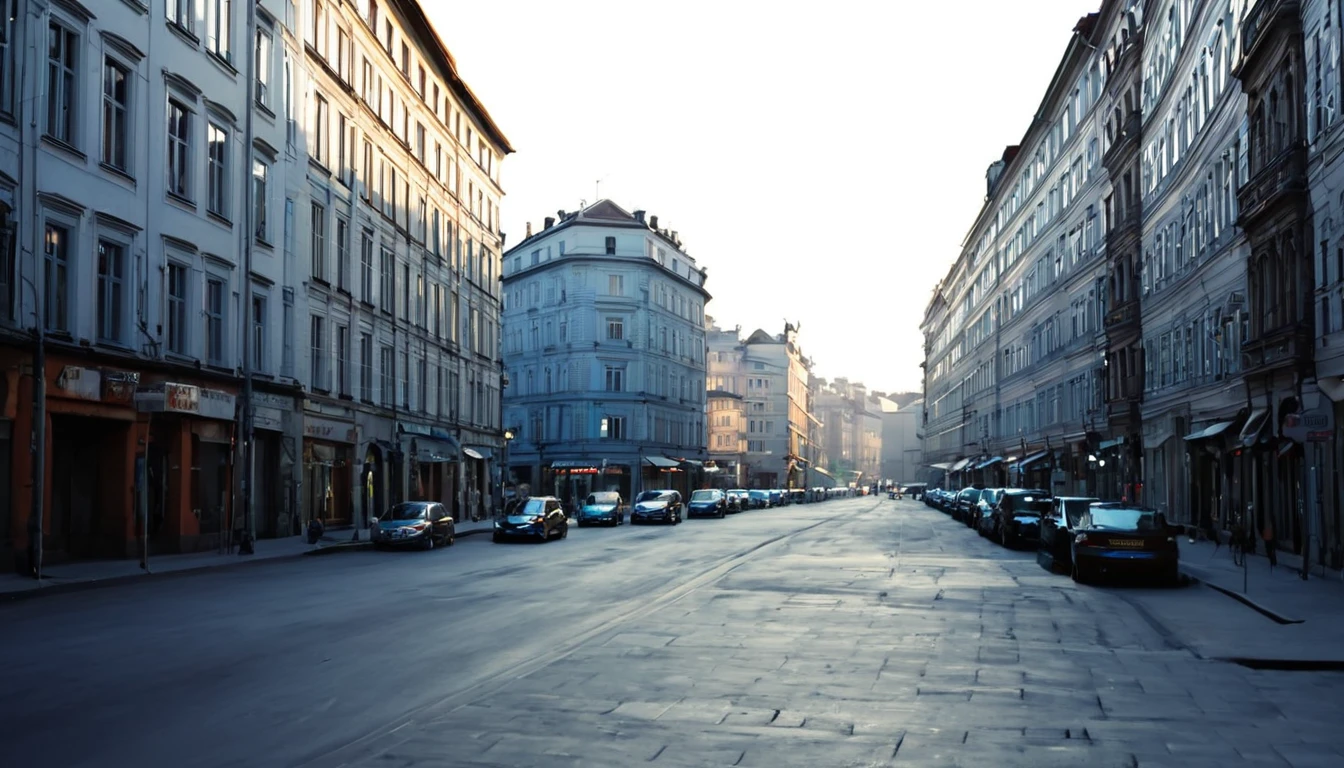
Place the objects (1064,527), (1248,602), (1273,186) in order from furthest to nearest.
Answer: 1. (1273,186)
2. (1064,527)
3. (1248,602)

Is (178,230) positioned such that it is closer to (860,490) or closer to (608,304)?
(608,304)

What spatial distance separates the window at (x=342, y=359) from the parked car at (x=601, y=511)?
15123 mm

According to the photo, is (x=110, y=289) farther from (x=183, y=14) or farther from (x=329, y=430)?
(x=329, y=430)

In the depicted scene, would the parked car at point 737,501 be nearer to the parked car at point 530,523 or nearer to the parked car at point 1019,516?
the parked car at point 530,523

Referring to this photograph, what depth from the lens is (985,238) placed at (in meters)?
101

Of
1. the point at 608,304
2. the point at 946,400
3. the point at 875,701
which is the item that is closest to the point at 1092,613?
the point at 875,701

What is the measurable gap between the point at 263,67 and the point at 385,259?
14.1m

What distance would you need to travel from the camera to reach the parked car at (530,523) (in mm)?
41031

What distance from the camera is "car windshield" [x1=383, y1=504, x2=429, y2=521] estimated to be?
37.1 metres

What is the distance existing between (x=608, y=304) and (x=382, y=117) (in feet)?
145

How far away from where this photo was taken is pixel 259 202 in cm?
3769

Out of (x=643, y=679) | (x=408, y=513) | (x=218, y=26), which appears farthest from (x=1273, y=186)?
(x=218, y=26)

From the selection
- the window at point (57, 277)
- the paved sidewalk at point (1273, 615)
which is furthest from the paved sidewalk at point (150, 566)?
the paved sidewalk at point (1273, 615)

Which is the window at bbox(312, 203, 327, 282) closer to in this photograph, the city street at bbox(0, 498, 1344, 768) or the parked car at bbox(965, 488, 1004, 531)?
the city street at bbox(0, 498, 1344, 768)
